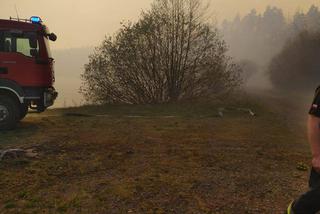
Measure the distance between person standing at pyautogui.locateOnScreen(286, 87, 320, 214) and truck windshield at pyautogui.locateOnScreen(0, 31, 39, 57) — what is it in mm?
8332

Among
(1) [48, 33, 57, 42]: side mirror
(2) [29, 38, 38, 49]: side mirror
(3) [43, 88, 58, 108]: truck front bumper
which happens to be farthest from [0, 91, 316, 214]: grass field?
(1) [48, 33, 57, 42]: side mirror

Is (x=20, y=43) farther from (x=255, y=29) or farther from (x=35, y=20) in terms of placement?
(x=255, y=29)

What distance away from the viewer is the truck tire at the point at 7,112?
9.79 metres

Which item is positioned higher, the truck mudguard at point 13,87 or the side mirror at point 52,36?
the side mirror at point 52,36

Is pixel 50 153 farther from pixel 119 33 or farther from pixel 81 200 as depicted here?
pixel 119 33

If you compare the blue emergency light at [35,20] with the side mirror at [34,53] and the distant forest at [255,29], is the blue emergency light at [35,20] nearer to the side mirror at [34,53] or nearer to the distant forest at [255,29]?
the side mirror at [34,53]

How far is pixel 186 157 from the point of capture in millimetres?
7277

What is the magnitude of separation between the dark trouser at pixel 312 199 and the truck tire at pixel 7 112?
27.4 ft

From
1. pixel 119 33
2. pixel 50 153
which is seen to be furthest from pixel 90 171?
pixel 119 33

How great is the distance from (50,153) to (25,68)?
3345 millimetres

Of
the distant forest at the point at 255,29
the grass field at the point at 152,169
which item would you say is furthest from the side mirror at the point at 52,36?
the distant forest at the point at 255,29

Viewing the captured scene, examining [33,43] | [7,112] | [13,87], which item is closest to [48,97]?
[13,87]

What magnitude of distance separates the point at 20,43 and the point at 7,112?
1858 mm

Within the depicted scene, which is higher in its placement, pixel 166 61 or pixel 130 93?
pixel 166 61
